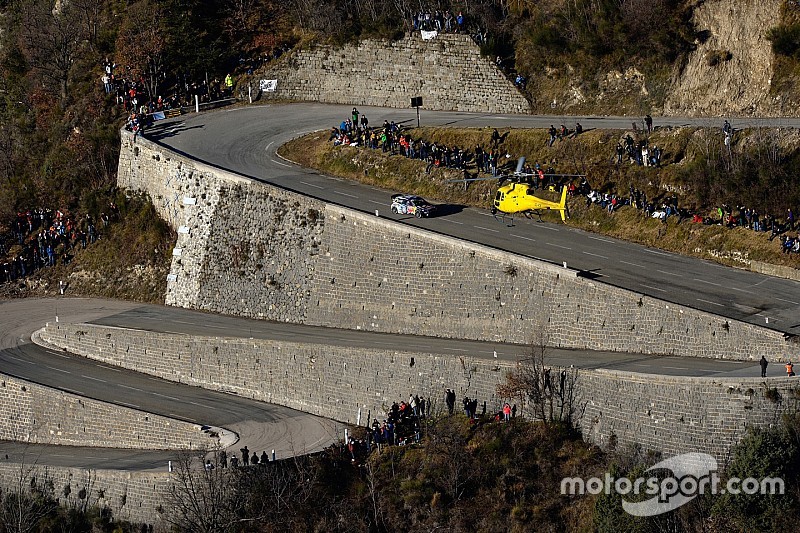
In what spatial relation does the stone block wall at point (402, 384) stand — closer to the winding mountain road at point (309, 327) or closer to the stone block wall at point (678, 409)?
the stone block wall at point (678, 409)

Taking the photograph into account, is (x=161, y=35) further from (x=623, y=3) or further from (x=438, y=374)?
(x=438, y=374)

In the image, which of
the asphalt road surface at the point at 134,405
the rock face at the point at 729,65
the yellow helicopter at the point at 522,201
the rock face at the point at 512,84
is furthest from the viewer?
the rock face at the point at 512,84

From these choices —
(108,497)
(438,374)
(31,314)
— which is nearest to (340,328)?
(438,374)

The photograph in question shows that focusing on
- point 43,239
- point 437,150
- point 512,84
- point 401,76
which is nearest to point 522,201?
point 437,150

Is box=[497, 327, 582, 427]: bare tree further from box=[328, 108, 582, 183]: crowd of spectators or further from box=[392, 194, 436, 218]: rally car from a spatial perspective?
box=[328, 108, 582, 183]: crowd of spectators

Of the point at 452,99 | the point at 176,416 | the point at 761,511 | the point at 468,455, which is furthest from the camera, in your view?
the point at 452,99

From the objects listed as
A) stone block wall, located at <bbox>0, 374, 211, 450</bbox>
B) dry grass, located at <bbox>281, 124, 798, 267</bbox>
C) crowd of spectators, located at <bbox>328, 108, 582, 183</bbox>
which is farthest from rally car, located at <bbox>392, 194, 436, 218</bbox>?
stone block wall, located at <bbox>0, 374, 211, 450</bbox>
